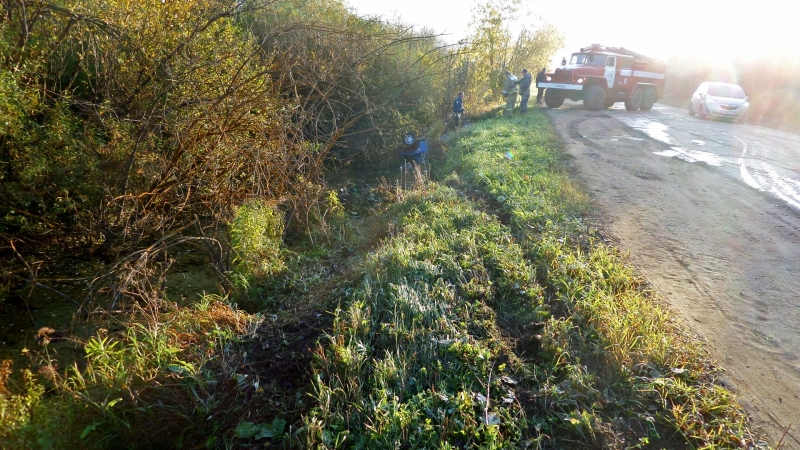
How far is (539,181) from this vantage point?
805cm

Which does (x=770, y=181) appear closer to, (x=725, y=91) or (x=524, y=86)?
(x=524, y=86)

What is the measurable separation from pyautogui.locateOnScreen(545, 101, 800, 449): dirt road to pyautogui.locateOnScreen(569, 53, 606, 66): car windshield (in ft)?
20.2

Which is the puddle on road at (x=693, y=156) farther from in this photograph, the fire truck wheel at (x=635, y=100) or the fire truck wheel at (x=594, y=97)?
the fire truck wheel at (x=635, y=100)

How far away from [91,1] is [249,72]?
196 centimetres

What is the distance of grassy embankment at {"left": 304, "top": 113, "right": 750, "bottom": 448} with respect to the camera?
10.3 ft

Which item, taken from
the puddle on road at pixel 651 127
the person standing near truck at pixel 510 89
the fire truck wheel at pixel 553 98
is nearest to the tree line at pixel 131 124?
the puddle on road at pixel 651 127

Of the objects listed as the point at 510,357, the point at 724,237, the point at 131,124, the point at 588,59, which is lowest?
the point at 510,357

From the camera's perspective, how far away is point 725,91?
1759 centimetres

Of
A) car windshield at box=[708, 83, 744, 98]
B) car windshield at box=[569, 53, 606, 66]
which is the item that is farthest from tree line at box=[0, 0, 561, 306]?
car windshield at box=[708, 83, 744, 98]

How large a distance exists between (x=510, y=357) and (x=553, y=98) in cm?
1683

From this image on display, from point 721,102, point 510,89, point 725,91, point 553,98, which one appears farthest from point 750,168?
point 725,91

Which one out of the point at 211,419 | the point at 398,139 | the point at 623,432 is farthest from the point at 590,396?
the point at 398,139

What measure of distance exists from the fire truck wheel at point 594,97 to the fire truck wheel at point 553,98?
1.03 m

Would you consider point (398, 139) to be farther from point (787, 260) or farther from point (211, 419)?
point (211, 419)
